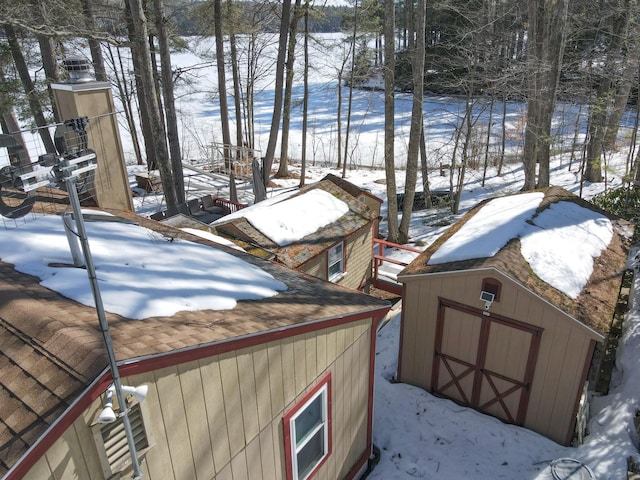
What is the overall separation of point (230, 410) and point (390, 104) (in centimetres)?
1179

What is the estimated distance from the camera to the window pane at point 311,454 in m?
5.22

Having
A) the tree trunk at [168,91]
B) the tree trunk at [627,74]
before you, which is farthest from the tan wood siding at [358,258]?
the tree trunk at [627,74]

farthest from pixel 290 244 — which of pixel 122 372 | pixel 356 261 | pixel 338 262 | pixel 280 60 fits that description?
pixel 280 60

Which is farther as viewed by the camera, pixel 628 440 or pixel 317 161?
pixel 317 161

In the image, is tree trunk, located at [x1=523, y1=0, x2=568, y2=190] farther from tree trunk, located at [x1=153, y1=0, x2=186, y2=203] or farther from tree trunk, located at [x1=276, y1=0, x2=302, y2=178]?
tree trunk, located at [x1=153, y1=0, x2=186, y2=203]

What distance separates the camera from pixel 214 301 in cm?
426

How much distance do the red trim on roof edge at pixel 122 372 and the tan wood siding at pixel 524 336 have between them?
13.9 ft

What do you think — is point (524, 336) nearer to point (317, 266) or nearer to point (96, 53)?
point (317, 266)

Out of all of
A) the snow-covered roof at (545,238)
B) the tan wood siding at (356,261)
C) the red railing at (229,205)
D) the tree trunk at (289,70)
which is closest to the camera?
the snow-covered roof at (545,238)

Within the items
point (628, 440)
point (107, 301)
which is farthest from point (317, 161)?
point (107, 301)

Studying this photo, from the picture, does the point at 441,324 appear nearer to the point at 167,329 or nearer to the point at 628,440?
the point at 628,440

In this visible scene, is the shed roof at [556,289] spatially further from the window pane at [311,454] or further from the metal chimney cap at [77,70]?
the metal chimney cap at [77,70]

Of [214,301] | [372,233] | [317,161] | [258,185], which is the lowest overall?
[317,161]

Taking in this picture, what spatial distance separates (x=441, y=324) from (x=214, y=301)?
5076mm
